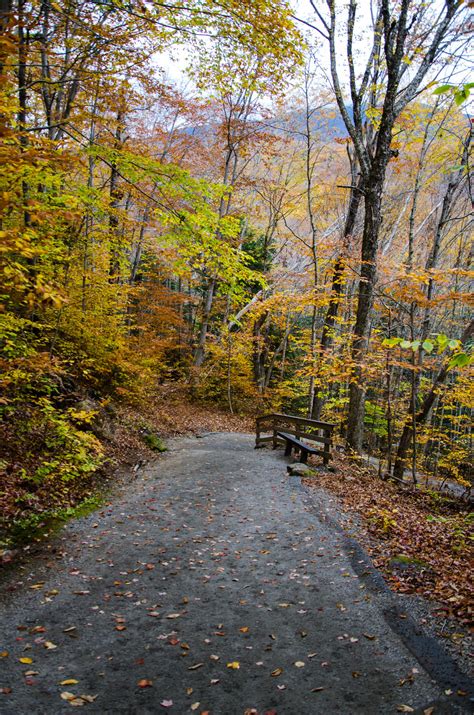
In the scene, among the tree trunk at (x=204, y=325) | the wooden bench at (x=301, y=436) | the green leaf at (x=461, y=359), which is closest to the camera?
the green leaf at (x=461, y=359)

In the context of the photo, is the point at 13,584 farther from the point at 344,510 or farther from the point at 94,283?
the point at 94,283

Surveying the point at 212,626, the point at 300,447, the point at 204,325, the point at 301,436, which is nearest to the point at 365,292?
the point at 301,436

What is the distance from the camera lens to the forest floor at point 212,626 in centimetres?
280

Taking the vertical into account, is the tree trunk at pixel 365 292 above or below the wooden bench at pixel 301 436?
above

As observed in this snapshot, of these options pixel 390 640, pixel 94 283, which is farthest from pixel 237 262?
pixel 390 640

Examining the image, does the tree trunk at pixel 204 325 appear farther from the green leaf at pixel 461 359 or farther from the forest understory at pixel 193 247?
the green leaf at pixel 461 359

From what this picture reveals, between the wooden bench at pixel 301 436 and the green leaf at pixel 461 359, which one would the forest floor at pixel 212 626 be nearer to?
the green leaf at pixel 461 359

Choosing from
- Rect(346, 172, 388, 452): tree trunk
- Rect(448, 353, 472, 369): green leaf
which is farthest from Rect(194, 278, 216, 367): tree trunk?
Rect(448, 353, 472, 369): green leaf

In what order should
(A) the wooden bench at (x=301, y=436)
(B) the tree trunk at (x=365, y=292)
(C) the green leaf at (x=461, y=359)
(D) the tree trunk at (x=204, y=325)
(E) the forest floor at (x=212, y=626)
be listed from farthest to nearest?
(D) the tree trunk at (x=204, y=325) → (A) the wooden bench at (x=301, y=436) → (B) the tree trunk at (x=365, y=292) → (E) the forest floor at (x=212, y=626) → (C) the green leaf at (x=461, y=359)

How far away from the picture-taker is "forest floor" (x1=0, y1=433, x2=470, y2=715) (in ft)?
9.19

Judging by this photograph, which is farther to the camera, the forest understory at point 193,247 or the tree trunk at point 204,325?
the tree trunk at point 204,325

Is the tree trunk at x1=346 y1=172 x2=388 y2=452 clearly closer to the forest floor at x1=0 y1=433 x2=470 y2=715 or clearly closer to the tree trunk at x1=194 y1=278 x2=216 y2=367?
the forest floor at x1=0 y1=433 x2=470 y2=715

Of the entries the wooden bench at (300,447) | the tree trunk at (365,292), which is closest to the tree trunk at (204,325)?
the wooden bench at (300,447)

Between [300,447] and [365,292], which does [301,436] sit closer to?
[300,447]
